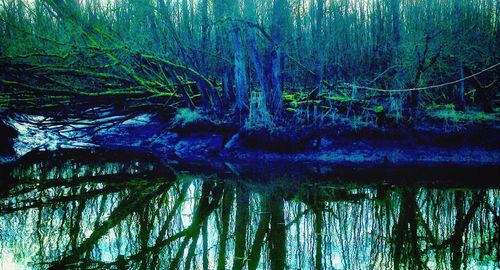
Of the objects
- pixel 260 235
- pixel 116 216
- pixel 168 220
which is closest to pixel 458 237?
pixel 260 235

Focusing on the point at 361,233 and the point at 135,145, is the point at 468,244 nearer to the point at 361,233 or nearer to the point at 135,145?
the point at 361,233

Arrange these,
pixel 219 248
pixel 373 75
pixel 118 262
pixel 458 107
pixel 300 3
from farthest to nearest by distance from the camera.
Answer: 1. pixel 373 75
2. pixel 300 3
3. pixel 458 107
4. pixel 219 248
5. pixel 118 262

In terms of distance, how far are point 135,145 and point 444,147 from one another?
7.66m

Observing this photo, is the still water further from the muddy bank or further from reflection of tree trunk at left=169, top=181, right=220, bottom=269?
the muddy bank

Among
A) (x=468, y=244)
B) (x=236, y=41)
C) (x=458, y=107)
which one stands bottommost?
(x=468, y=244)

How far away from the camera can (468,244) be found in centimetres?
413

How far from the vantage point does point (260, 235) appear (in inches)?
174

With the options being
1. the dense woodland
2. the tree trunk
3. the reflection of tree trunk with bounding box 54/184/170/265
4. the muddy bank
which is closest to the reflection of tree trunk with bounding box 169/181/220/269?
the reflection of tree trunk with bounding box 54/184/170/265

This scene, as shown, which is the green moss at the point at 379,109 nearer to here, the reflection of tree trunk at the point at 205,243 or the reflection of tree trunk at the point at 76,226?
the reflection of tree trunk at the point at 205,243

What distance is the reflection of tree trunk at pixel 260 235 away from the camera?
12.2ft

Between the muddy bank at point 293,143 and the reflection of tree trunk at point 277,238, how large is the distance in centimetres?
443

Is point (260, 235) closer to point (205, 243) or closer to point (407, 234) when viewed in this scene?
point (205, 243)

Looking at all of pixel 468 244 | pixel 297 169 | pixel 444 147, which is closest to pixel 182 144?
pixel 297 169

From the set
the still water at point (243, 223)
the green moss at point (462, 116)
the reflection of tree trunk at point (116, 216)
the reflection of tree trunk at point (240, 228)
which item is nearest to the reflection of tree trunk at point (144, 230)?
the still water at point (243, 223)
